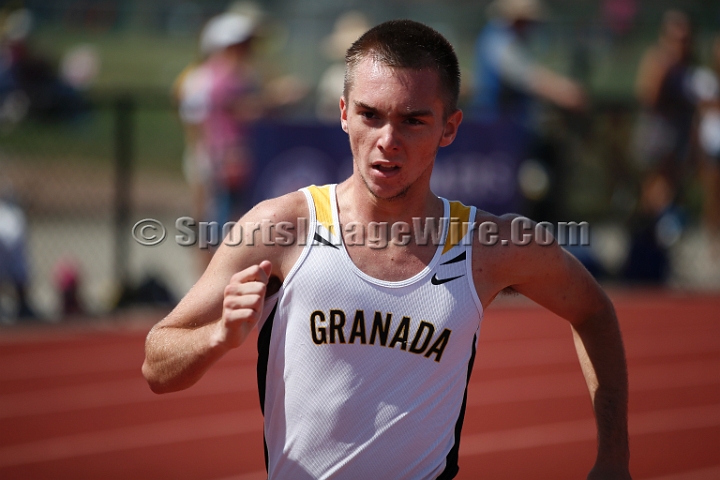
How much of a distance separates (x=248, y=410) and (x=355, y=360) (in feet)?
15.2

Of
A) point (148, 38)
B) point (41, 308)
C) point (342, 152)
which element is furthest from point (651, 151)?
point (148, 38)

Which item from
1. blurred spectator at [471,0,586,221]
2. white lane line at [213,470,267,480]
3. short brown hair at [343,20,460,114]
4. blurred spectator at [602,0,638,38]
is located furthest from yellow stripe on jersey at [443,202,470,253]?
blurred spectator at [602,0,638,38]

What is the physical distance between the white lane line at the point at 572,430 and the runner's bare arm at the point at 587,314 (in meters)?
3.51

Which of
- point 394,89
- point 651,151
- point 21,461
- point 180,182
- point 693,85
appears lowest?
point 180,182

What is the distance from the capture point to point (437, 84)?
2533 millimetres

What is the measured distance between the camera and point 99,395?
7.30 metres

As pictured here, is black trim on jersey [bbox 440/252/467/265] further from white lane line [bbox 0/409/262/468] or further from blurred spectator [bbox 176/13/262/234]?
blurred spectator [bbox 176/13/262/234]

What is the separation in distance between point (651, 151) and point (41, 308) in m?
7.77

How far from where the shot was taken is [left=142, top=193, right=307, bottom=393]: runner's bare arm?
7.41 feet

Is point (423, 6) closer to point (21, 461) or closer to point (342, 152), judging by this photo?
point (342, 152)

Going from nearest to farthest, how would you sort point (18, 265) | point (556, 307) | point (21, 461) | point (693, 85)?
point (556, 307) < point (21, 461) < point (18, 265) < point (693, 85)

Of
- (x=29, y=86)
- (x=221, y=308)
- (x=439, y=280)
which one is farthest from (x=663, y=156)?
(x=221, y=308)

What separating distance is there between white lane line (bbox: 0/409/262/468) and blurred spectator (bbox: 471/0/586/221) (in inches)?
202

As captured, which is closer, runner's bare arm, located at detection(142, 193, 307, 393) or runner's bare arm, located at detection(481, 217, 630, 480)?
runner's bare arm, located at detection(142, 193, 307, 393)
